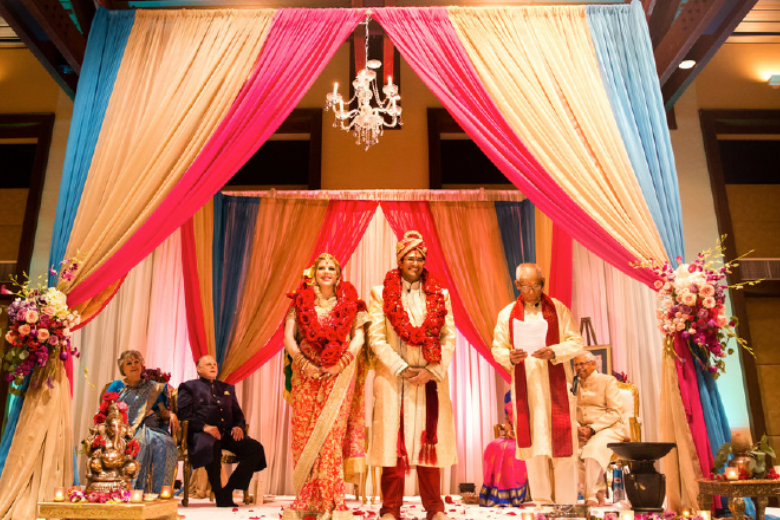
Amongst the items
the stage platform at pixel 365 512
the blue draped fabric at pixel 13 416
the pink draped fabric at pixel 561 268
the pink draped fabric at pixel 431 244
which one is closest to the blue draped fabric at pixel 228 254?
the pink draped fabric at pixel 431 244

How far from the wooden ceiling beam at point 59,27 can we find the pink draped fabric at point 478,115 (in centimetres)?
255

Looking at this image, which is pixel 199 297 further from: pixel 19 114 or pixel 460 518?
pixel 460 518

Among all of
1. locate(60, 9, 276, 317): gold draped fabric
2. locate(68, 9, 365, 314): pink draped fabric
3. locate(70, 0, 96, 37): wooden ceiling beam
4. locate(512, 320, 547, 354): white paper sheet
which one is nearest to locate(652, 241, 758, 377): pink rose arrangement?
locate(512, 320, 547, 354): white paper sheet

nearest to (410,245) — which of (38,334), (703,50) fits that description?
(38,334)

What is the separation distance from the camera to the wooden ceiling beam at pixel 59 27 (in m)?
5.15

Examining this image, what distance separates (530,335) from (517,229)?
2.71 m

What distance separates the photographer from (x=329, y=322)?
4.35 meters

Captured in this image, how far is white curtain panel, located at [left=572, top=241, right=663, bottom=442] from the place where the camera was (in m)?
6.27

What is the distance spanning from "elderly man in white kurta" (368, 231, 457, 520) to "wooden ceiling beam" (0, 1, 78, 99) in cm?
365

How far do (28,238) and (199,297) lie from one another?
1981 mm

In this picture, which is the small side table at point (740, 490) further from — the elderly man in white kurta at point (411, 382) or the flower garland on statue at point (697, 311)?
the elderly man in white kurta at point (411, 382)

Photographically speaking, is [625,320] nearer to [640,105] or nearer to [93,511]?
[640,105]

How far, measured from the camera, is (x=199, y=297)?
6.86 meters

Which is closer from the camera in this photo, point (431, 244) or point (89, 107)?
point (89, 107)
